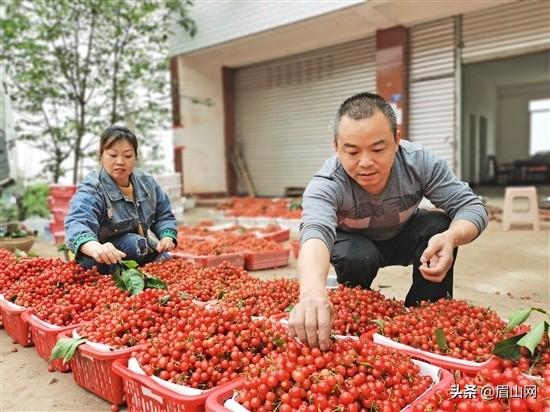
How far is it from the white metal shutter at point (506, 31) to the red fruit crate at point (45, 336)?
8.14 meters

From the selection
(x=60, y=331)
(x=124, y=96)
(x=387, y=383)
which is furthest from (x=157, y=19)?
(x=387, y=383)

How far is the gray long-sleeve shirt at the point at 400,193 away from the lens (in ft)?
6.96

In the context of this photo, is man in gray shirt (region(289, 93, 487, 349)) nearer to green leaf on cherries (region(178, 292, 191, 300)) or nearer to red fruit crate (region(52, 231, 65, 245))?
green leaf on cherries (region(178, 292, 191, 300))

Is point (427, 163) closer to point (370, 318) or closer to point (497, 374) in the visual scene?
point (370, 318)

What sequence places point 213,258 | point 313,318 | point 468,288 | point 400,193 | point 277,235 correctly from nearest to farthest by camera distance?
1. point 313,318
2. point 400,193
3. point 468,288
4. point 213,258
5. point 277,235

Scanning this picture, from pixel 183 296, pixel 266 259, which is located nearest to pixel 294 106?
pixel 266 259

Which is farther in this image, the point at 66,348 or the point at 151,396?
the point at 66,348

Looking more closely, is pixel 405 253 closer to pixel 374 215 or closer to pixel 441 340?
pixel 374 215

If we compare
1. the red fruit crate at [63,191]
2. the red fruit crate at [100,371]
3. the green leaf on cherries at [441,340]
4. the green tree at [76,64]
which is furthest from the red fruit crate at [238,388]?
the green tree at [76,64]

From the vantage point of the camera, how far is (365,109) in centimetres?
185

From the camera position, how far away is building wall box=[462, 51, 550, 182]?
1357cm

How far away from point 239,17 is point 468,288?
25.5ft

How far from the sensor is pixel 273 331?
6.14 feet

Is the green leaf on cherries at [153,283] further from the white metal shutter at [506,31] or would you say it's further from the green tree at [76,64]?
the white metal shutter at [506,31]
